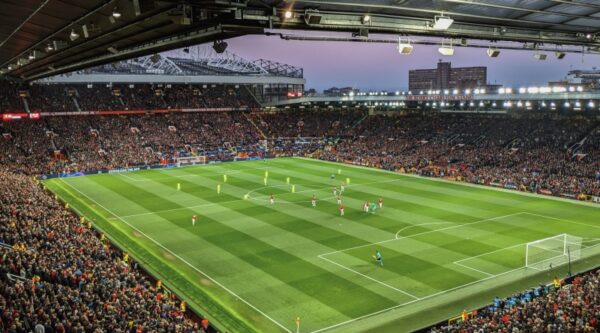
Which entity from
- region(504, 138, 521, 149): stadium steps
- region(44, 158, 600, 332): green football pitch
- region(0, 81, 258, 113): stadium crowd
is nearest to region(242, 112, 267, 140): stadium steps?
region(0, 81, 258, 113): stadium crowd

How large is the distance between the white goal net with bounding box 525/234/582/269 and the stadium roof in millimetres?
13973

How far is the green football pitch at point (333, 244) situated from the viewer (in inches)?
915

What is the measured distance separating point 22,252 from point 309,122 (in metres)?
77.2

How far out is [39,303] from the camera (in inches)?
663

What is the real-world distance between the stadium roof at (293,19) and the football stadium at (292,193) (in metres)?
0.08

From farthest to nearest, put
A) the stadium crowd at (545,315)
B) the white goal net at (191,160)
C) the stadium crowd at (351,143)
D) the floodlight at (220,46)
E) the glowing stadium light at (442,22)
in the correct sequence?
1. the white goal net at (191,160)
2. the stadium crowd at (351,143)
3. the stadium crowd at (545,315)
4. the floodlight at (220,46)
5. the glowing stadium light at (442,22)

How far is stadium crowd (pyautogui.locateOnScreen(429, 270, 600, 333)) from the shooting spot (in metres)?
16.2

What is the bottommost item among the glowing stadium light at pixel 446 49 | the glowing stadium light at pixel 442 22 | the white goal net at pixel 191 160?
the white goal net at pixel 191 160

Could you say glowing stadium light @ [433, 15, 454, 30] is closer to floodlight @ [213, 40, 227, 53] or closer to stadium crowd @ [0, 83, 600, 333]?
floodlight @ [213, 40, 227, 53]

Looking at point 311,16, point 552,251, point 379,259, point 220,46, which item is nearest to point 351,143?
point 552,251

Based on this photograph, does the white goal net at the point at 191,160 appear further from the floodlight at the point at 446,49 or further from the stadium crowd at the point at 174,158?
the floodlight at the point at 446,49

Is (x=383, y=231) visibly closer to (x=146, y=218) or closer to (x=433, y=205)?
(x=433, y=205)

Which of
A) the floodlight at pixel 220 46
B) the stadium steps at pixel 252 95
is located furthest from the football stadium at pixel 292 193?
Result: the stadium steps at pixel 252 95

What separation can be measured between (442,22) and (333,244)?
21242 millimetres
